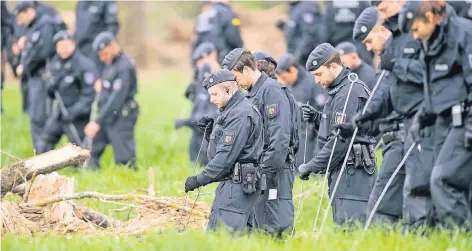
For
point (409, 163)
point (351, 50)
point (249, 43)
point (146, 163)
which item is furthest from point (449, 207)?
point (249, 43)

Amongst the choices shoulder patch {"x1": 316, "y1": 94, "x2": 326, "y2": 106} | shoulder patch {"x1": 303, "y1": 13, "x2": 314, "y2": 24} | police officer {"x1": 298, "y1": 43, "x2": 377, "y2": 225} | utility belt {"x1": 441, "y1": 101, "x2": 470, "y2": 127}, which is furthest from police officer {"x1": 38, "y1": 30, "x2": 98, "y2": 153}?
utility belt {"x1": 441, "y1": 101, "x2": 470, "y2": 127}

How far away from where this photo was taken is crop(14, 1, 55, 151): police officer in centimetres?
1836

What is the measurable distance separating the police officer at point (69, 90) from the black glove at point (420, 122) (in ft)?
28.0

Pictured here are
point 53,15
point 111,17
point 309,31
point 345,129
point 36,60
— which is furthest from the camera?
point 111,17

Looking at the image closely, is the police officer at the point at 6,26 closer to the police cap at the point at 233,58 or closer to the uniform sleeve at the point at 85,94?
the uniform sleeve at the point at 85,94

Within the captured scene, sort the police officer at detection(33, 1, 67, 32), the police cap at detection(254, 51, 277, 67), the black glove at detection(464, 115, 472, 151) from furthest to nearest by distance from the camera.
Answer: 1. the police officer at detection(33, 1, 67, 32)
2. the police cap at detection(254, 51, 277, 67)
3. the black glove at detection(464, 115, 472, 151)

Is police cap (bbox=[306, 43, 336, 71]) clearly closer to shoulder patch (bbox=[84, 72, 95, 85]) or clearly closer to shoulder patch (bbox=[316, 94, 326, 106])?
shoulder patch (bbox=[316, 94, 326, 106])

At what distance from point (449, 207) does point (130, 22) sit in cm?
2958

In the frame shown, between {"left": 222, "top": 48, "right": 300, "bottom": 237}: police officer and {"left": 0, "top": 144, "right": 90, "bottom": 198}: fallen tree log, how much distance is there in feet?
7.51

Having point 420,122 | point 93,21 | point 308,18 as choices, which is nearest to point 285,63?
point 308,18

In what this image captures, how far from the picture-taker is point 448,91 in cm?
939

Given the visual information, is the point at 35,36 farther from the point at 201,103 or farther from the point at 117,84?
the point at 201,103

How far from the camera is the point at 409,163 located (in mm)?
9789

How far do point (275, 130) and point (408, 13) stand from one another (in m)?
2.02
